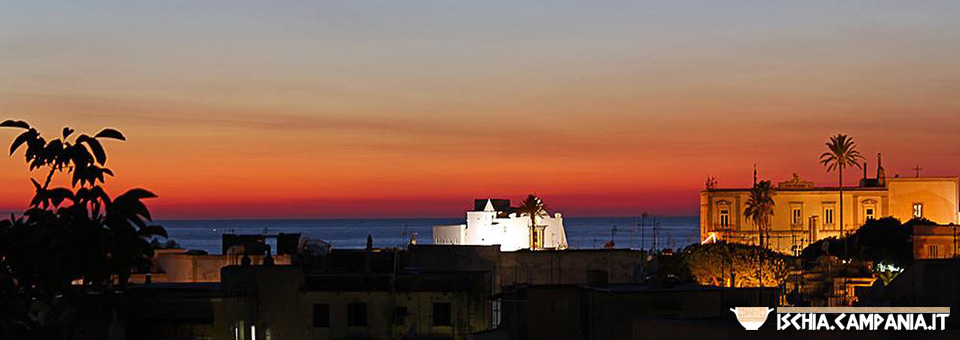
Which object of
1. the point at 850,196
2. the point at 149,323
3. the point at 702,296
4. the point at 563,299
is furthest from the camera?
the point at 850,196

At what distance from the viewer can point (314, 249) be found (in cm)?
8531

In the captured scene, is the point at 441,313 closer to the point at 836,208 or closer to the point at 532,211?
the point at 532,211

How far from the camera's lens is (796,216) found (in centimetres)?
16138

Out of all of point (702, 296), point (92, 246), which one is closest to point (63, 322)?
point (92, 246)

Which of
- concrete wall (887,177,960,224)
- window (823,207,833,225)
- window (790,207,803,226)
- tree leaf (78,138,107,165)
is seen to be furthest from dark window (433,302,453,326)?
window (790,207,803,226)

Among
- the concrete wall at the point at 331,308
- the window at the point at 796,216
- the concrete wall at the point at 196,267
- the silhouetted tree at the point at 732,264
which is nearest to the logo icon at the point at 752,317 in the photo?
the concrete wall at the point at 331,308

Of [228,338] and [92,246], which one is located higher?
[92,246]

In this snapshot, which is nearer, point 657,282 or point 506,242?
point 657,282

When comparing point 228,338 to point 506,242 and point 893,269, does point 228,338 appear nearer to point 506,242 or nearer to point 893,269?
point 506,242

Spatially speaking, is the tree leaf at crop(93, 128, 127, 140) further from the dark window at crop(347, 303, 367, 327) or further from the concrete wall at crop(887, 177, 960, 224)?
the concrete wall at crop(887, 177, 960, 224)

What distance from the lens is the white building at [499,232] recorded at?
4813 inches

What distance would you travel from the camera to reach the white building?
12225cm

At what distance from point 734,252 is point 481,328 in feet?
160

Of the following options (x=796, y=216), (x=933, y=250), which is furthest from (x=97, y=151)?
(x=796, y=216)
